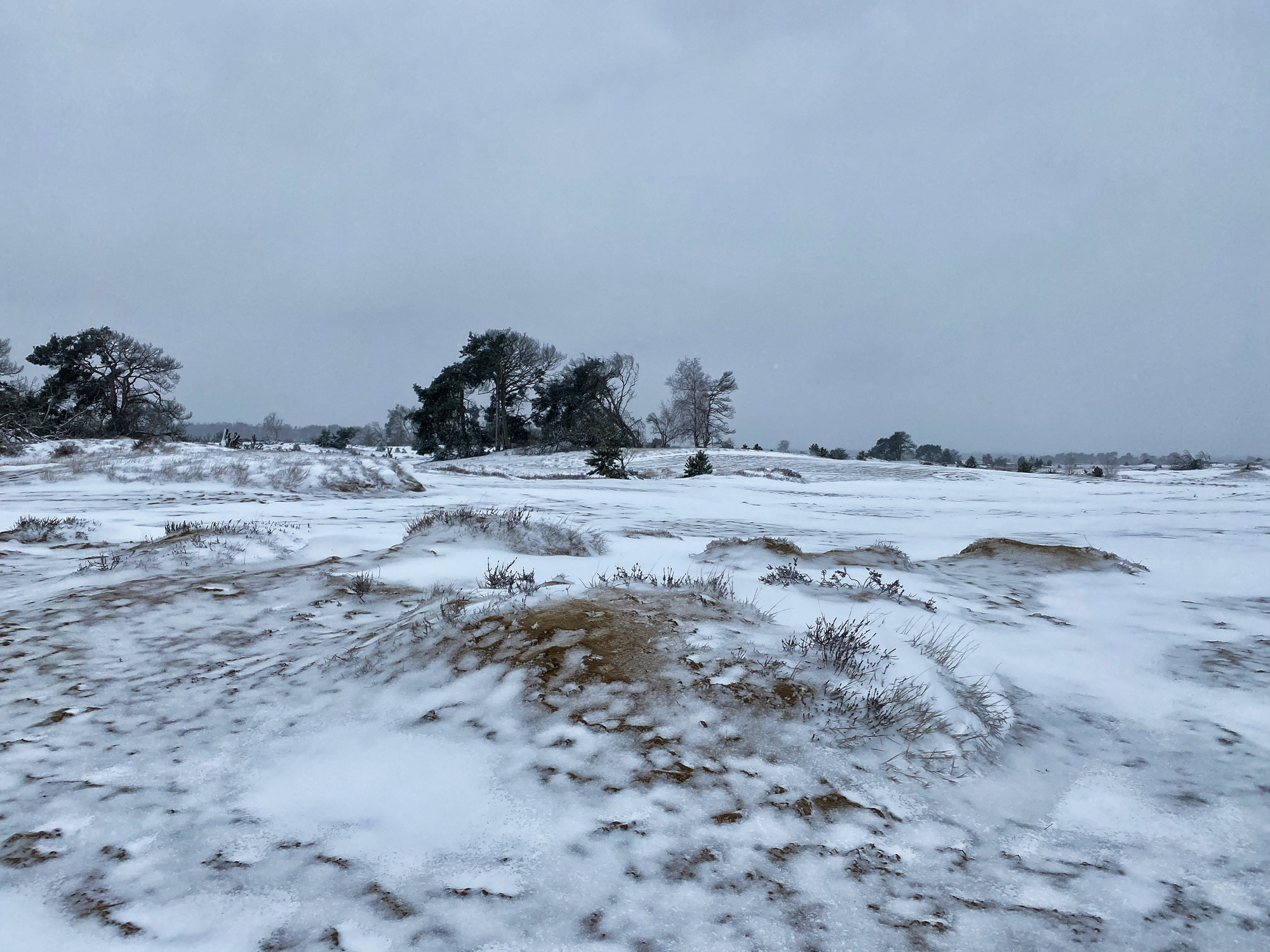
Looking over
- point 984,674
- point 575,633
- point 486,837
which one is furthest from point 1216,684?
point 486,837

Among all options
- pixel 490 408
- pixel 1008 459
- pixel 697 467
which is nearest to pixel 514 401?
pixel 490 408

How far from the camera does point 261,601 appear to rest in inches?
156

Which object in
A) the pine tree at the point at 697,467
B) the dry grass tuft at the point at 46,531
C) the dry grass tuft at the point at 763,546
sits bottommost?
the dry grass tuft at the point at 46,531

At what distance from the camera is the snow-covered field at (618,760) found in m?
1.48

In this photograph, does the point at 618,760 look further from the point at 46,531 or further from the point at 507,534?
the point at 46,531

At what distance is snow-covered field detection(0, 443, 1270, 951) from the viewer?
1.48m

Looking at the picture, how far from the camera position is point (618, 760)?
2053 millimetres

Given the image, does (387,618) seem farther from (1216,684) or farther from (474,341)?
(474,341)

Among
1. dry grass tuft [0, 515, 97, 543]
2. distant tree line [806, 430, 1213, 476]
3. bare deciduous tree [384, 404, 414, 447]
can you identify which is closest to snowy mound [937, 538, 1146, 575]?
dry grass tuft [0, 515, 97, 543]

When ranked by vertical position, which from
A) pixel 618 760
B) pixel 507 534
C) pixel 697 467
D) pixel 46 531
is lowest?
pixel 618 760

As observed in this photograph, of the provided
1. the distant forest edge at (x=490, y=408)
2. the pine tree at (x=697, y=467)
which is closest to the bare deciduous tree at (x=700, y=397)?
the distant forest edge at (x=490, y=408)

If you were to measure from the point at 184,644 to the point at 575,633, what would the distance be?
2272 millimetres

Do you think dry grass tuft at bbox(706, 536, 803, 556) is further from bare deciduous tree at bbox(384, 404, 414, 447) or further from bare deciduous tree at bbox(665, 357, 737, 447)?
bare deciduous tree at bbox(384, 404, 414, 447)

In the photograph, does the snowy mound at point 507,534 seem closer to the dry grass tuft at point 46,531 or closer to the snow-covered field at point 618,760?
the snow-covered field at point 618,760
